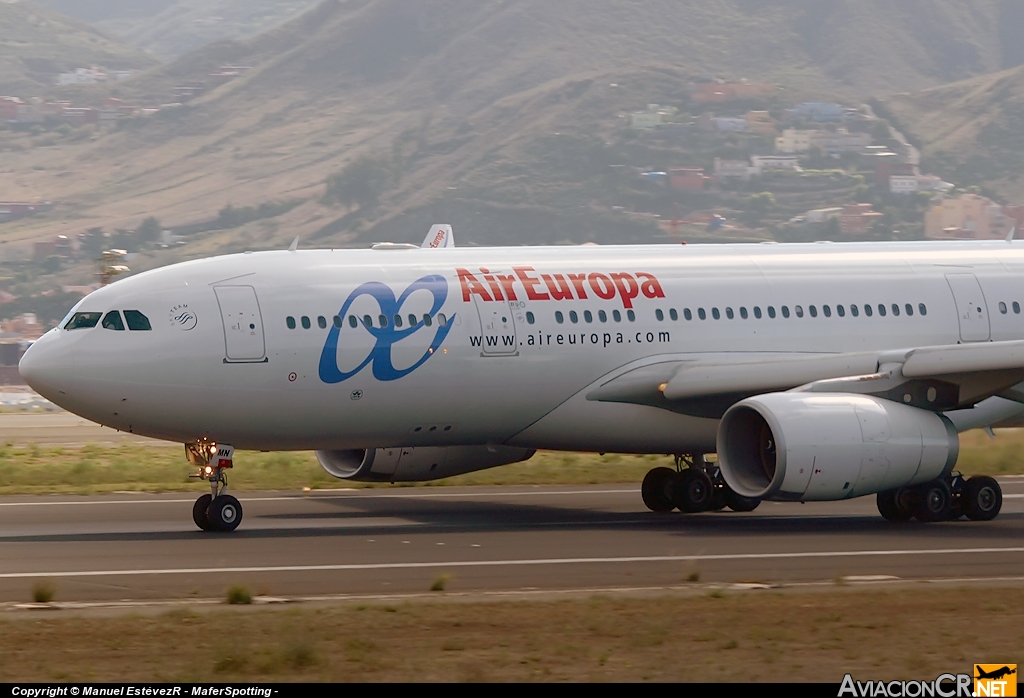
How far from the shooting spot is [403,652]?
13.6 metres

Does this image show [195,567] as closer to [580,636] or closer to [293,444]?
[293,444]

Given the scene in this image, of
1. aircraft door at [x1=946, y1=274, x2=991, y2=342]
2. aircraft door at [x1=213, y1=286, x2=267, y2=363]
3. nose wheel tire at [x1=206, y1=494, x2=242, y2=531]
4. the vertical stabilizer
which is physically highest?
the vertical stabilizer

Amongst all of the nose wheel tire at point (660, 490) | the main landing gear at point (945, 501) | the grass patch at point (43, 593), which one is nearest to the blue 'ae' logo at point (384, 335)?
the nose wheel tire at point (660, 490)

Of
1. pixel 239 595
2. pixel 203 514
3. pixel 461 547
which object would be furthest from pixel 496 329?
pixel 239 595

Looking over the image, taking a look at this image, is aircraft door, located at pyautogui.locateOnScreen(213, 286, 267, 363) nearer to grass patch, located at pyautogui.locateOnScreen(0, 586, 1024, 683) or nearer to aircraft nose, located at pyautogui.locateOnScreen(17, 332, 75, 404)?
aircraft nose, located at pyautogui.locateOnScreen(17, 332, 75, 404)

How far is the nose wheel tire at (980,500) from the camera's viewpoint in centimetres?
2527

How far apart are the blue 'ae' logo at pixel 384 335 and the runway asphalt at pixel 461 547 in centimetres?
236

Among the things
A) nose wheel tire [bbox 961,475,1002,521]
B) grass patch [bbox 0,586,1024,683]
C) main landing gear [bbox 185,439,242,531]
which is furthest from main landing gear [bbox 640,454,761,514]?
grass patch [bbox 0,586,1024,683]

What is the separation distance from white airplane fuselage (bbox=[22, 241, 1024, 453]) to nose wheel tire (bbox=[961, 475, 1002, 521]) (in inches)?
138

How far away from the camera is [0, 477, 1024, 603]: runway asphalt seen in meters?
18.7

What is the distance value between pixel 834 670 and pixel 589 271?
47.9 ft

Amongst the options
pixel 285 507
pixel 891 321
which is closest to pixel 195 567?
pixel 285 507

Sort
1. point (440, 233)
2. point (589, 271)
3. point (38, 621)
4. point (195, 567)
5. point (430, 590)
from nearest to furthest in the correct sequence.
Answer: point (38, 621) → point (430, 590) → point (195, 567) → point (589, 271) → point (440, 233)

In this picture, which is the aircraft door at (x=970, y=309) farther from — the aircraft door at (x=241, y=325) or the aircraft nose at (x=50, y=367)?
the aircraft nose at (x=50, y=367)
